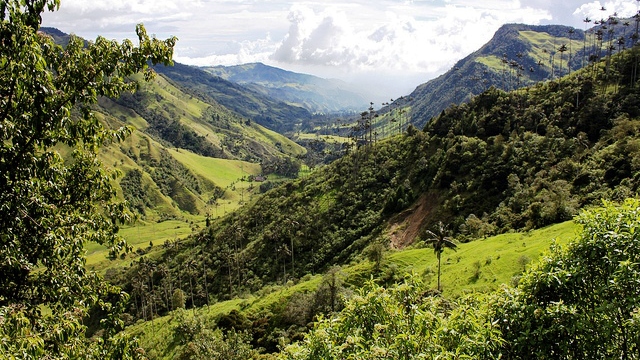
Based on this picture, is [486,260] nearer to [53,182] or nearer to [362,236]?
[362,236]

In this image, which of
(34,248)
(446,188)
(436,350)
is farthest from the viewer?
(446,188)

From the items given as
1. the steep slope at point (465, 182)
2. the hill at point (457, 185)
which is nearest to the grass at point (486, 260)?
the hill at point (457, 185)

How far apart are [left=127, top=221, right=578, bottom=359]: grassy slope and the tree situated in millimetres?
49455

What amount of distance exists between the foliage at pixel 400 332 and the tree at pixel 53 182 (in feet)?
20.1

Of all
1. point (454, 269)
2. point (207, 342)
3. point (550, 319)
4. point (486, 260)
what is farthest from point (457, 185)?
point (550, 319)

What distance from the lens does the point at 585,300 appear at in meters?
12.2

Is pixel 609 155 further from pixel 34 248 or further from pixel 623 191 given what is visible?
pixel 34 248

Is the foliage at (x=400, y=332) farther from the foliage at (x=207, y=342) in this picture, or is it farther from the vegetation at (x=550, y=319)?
the foliage at (x=207, y=342)

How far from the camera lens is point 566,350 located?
1152 cm

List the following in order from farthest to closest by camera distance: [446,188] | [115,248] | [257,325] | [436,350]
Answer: [446,188] < [257,325] < [115,248] < [436,350]

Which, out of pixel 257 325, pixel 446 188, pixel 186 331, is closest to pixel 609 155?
pixel 446 188

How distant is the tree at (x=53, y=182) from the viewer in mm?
9000

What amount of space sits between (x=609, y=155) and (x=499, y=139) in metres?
36.7

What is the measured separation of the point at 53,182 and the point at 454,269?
76699 millimetres
